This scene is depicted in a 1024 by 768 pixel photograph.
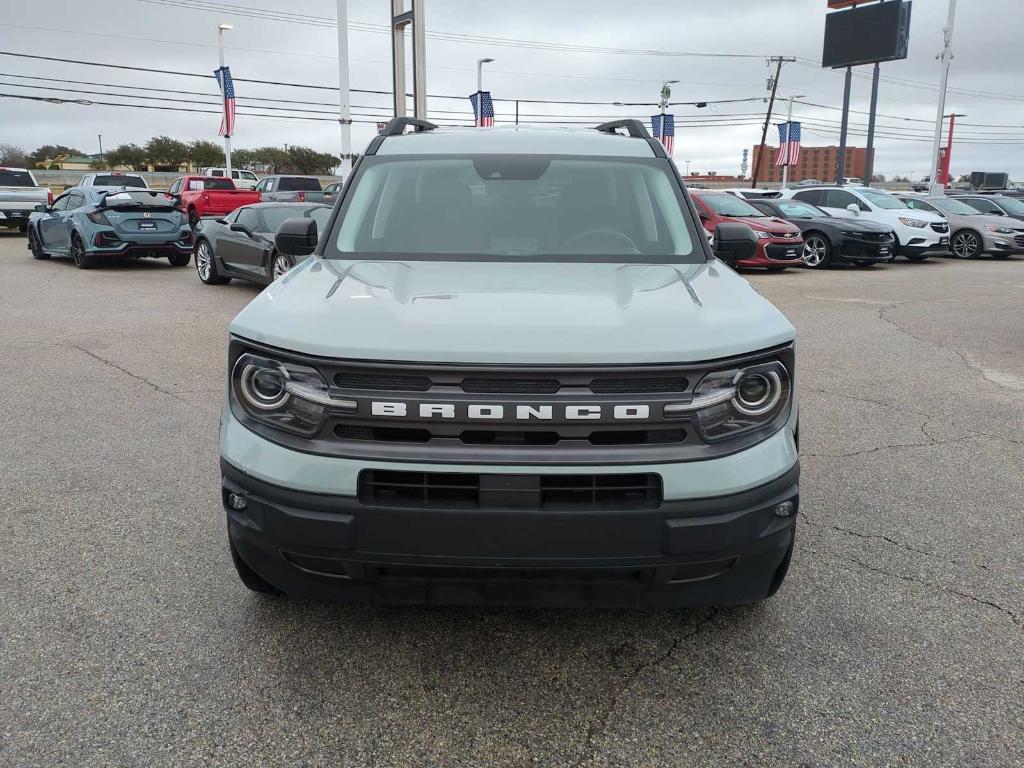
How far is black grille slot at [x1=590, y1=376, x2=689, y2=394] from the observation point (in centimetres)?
243

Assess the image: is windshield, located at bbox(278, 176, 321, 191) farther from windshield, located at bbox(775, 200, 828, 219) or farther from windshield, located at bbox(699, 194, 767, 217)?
windshield, located at bbox(775, 200, 828, 219)

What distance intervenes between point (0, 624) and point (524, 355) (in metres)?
2.26

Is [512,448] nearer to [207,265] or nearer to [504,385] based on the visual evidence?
[504,385]

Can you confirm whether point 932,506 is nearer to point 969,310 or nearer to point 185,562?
point 185,562

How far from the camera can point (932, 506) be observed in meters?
4.38

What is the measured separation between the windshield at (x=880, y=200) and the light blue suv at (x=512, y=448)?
19769mm

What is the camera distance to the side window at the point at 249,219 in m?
12.5

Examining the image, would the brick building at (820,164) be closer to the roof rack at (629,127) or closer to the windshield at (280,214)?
the windshield at (280,214)

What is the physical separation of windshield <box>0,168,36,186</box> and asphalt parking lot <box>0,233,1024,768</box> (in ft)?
87.3

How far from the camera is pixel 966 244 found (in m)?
21.7

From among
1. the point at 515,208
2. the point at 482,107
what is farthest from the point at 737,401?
the point at 482,107

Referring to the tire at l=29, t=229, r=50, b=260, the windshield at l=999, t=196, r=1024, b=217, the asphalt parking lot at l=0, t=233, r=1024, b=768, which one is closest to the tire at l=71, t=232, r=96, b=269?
the tire at l=29, t=229, r=50, b=260

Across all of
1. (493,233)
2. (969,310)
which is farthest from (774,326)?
(969,310)

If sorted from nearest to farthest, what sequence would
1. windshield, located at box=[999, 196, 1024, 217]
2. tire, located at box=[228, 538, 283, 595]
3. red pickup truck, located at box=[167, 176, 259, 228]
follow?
1. tire, located at box=[228, 538, 283, 595]
2. windshield, located at box=[999, 196, 1024, 217]
3. red pickup truck, located at box=[167, 176, 259, 228]
